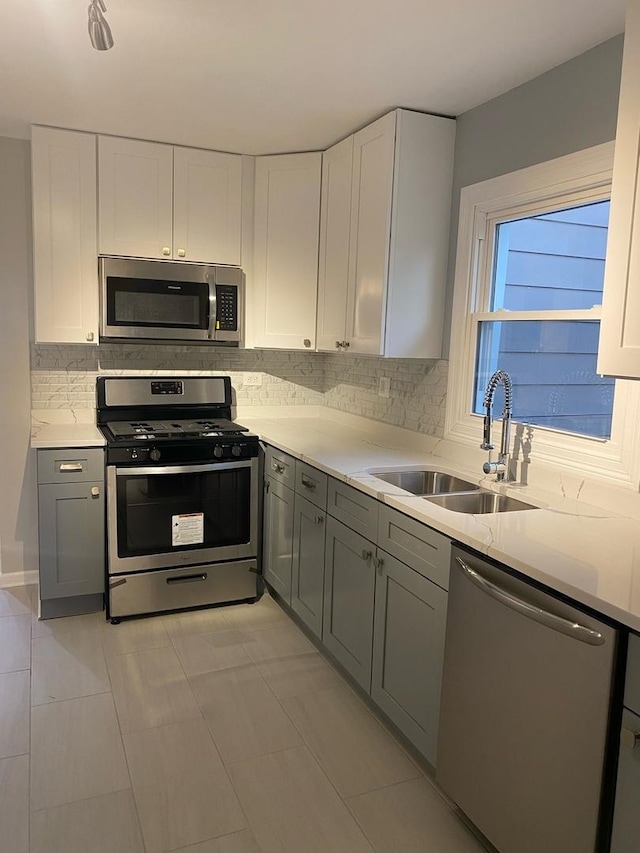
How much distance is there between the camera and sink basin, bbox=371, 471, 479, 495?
2.86m

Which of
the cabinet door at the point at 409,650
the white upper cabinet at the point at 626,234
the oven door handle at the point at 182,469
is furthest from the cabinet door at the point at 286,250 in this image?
the white upper cabinet at the point at 626,234

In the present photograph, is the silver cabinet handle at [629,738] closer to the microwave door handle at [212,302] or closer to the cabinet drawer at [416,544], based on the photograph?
the cabinet drawer at [416,544]

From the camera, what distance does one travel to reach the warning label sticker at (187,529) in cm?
345

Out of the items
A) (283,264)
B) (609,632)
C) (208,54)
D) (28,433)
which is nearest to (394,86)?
(208,54)

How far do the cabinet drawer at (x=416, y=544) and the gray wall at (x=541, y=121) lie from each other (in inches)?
44.9

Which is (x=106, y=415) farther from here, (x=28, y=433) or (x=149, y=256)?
(x=149, y=256)

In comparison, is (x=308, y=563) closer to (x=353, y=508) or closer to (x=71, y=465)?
(x=353, y=508)

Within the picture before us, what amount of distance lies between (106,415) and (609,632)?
117 inches

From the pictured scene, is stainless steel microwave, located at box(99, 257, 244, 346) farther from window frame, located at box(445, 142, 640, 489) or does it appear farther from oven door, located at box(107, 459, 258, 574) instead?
window frame, located at box(445, 142, 640, 489)

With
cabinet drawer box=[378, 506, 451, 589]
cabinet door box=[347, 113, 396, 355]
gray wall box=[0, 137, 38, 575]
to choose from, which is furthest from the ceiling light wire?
gray wall box=[0, 137, 38, 575]

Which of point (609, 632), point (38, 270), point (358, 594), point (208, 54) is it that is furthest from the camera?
point (38, 270)

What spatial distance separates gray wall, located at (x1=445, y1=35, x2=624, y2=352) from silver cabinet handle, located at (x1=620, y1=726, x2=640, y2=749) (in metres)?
1.81

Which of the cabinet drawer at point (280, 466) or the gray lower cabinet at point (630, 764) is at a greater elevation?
the cabinet drawer at point (280, 466)

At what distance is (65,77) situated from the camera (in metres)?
2.70
